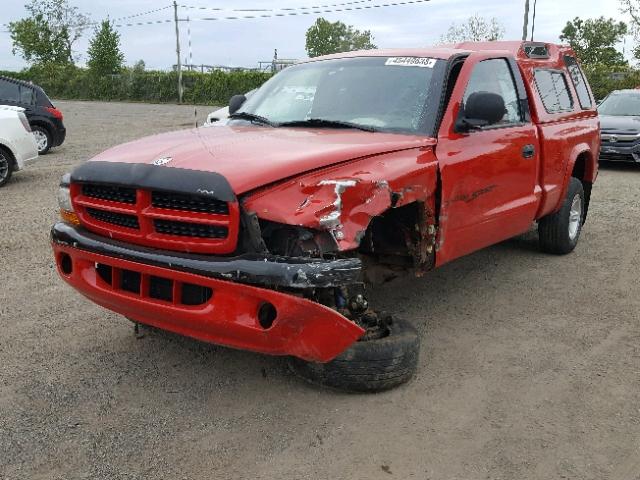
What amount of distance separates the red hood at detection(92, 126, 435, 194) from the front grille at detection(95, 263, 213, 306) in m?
0.54

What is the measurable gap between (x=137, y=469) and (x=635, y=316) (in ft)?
11.9

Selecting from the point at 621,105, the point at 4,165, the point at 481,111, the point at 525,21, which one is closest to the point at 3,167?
the point at 4,165

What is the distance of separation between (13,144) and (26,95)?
4.32 meters

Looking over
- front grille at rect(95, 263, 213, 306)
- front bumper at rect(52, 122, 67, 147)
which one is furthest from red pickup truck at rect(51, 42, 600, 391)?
front bumper at rect(52, 122, 67, 147)

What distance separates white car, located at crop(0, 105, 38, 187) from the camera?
9992mm

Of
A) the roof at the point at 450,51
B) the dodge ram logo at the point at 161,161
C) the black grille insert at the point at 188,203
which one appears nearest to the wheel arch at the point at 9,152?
the roof at the point at 450,51

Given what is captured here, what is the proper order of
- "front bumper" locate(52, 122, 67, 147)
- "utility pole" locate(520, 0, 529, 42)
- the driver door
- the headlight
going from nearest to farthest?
the headlight
the driver door
"front bumper" locate(52, 122, 67, 147)
"utility pole" locate(520, 0, 529, 42)

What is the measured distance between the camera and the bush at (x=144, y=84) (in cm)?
4225

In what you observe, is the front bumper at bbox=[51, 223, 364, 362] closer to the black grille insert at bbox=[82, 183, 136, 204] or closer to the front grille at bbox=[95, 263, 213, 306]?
the front grille at bbox=[95, 263, 213, 306]

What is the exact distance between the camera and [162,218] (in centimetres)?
313

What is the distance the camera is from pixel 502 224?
4.81 m

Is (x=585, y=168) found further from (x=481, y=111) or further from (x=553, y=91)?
(x=481, y=111)

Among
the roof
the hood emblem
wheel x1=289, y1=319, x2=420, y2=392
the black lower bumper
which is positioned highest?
the roof

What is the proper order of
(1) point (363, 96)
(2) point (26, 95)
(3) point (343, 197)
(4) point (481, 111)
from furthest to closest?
(2) point (26, 95) < (1) point (363, 96) < (4) point (481, 111) < (3) point (343, 197)
